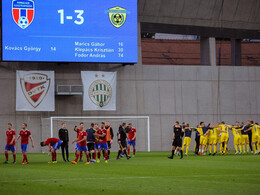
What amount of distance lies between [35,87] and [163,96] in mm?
9495

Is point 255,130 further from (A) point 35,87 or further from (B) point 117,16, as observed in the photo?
(A) point 35,87

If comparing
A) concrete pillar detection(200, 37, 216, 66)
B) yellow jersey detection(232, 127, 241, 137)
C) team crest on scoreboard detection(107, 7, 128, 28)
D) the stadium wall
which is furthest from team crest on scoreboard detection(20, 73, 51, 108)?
yellow jersey detection(232, 127, 241, 137)

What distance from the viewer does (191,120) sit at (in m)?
37.5

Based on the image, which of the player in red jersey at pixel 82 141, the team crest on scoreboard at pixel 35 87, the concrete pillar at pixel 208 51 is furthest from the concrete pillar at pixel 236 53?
the player in red jersey at pixel 82 141

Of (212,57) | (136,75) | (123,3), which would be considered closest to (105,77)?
(136,75)

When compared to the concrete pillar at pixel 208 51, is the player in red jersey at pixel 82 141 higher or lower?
lower

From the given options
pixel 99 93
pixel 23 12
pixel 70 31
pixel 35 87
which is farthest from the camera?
pixel 99 93

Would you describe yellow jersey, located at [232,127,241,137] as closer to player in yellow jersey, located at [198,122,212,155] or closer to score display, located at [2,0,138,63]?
player in yellow jersey, located at [198,122,212,155]

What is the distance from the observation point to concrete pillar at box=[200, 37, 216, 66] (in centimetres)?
3872

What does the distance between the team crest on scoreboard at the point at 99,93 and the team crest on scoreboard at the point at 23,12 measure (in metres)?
6.37

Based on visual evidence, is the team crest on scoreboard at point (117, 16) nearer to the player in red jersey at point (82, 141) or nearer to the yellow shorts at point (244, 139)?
the yellow shorts at point (244, 139)

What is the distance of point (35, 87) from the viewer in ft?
111

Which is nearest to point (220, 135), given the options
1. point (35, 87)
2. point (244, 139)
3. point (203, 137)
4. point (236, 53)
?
point (203, 137)

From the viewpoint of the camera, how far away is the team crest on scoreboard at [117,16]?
33500 millimetres
